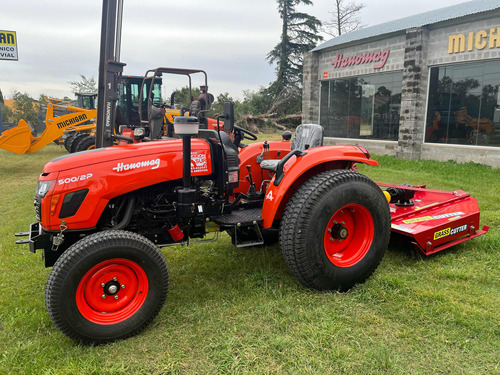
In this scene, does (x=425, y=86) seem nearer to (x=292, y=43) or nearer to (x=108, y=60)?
(x=108, y=60)

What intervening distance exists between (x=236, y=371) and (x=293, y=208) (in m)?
1.16

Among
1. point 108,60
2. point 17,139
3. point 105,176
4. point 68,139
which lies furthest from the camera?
point 68,139

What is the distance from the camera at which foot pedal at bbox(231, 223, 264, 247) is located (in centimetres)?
290

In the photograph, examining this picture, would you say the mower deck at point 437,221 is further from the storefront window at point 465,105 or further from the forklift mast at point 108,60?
the storefront window at point 465,105

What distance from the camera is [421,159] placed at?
1004 centimetres

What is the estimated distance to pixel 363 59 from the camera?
1138 cm

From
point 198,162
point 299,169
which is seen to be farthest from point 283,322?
point 198,162

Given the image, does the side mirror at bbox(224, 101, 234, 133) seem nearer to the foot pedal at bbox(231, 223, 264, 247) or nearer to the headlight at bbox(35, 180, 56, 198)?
the foot pedal at bbox(231, 223, 264, 247)

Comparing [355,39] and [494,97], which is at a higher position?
[355,39]

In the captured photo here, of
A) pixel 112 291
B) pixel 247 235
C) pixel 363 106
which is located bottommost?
pixel 112 291

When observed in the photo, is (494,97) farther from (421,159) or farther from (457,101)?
(421,159)

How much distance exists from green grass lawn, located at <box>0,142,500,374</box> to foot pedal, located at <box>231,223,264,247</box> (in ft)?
1.25

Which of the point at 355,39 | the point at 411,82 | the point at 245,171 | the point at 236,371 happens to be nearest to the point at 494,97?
the point at 411,82

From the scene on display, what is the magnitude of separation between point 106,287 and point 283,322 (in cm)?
115
